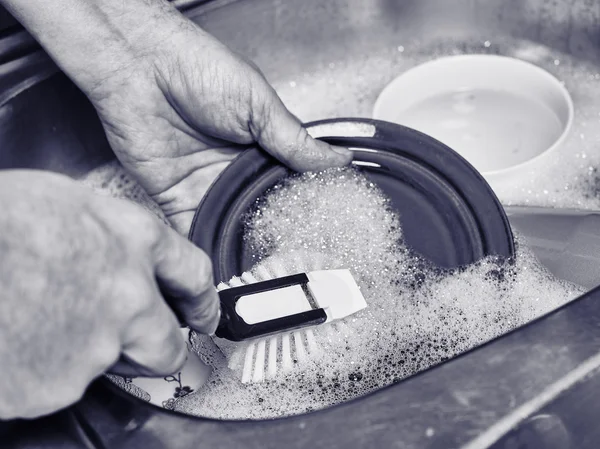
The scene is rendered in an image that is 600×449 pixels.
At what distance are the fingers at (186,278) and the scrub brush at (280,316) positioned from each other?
0.07 m

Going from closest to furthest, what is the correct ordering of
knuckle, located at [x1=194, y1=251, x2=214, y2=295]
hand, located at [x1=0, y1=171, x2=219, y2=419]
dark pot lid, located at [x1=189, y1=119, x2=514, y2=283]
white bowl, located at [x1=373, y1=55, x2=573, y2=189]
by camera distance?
hand, located at [x1=0, y1=171, x2=219, y2=419], knuckle, located at [x1=194, y1=251, x2=214, y2=295], dark pot lid, located at [x1=189, y1=119, x2=514, y2=283], white bowl, located at [x1=373, y1=55, x2=573, y2=189]

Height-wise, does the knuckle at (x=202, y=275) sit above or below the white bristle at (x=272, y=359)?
above

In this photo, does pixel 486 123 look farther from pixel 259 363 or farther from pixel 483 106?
pixel 259 363

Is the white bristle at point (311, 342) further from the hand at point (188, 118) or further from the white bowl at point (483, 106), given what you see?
the white bowl at point (483, 106)

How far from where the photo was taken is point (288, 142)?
0.68 m

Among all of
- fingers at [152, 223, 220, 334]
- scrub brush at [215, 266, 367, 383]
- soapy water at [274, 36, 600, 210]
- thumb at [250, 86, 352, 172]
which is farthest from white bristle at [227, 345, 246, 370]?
soapy water at [274, 36, 600, 210]

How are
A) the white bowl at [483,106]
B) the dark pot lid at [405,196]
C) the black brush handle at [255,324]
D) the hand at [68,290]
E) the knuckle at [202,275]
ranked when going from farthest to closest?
the white bowl at [483,106]
the dark pot lid at [405,196]
the black brush handle at [255,324]
the knuckle at [202,275]
the hand at [68,290]

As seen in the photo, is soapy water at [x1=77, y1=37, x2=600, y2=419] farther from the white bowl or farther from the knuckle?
the knuckle

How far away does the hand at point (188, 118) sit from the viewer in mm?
695

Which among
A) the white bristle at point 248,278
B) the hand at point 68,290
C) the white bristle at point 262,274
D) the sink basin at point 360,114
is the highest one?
the hand at point 68,290

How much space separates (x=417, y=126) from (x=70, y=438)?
26.2 inches

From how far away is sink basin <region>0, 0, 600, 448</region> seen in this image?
0.38 meters

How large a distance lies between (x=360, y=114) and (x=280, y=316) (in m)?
0.49

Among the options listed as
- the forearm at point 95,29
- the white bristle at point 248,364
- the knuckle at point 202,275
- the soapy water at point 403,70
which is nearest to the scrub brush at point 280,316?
the white bristle at point 248,364
